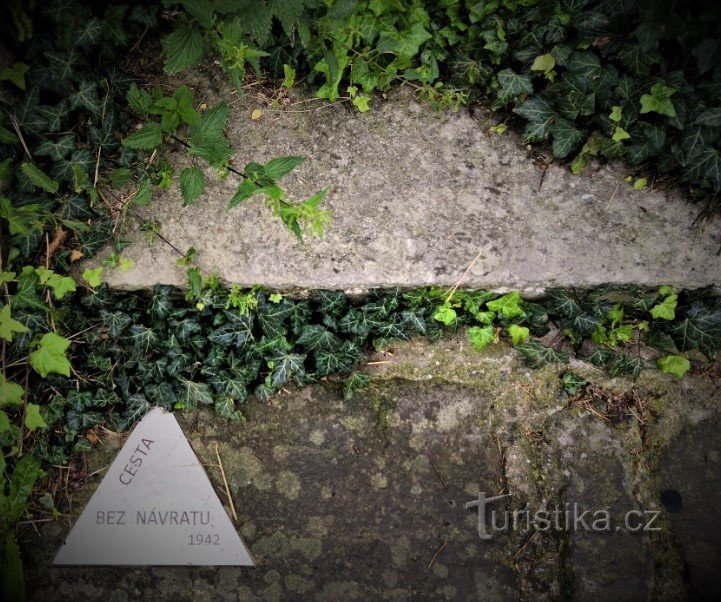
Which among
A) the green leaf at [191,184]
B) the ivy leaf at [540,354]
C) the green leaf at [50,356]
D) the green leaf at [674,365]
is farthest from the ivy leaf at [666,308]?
the green leaf at [50,356]

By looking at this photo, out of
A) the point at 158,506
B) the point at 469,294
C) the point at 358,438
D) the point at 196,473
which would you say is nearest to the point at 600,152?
the point at 469,294

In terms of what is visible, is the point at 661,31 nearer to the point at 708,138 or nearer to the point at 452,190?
the point at 708,138

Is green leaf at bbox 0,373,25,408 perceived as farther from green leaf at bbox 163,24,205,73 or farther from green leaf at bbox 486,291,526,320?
green leaf at bbox 486,291,526,320

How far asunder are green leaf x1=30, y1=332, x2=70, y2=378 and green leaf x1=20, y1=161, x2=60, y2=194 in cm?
68

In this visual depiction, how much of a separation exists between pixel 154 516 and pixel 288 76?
7.46 feet

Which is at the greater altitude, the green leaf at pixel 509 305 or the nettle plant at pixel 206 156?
the nettle plant at pixel 206 156

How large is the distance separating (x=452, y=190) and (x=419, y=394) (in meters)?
1.06

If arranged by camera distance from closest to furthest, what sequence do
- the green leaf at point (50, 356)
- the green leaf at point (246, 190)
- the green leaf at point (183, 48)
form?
the green leaf at point (246, 190) < the green leaf at point (183, 48) < the green leaf at point (50, 356)

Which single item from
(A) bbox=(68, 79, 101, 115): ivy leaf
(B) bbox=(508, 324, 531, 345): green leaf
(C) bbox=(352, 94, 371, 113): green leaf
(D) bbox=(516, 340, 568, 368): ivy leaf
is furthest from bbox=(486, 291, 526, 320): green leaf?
(A) bbox=(68, 79, 101, 115): ivy leaf

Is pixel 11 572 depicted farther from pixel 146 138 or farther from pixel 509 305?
pixel 509 305

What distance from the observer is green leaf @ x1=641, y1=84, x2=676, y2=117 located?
7.14 feet

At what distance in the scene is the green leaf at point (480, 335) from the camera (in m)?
2.47

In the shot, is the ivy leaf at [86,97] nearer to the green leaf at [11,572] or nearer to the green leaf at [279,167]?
the green leaf at [279,167]

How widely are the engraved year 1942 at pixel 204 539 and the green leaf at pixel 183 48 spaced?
6.94ft
